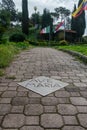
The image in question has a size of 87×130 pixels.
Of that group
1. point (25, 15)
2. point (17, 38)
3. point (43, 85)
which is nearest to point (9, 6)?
point (25, 15)

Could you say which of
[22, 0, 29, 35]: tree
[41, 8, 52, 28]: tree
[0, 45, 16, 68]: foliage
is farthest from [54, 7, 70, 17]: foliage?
[0, 45, 16, 68]: foliage

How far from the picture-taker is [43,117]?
7.33ft

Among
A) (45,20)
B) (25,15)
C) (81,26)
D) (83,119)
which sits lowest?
(83,119)

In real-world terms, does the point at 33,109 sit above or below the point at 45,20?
below

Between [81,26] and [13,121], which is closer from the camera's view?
[13,121]

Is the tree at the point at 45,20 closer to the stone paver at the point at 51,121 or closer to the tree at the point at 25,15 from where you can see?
the tree at the point at 25,15

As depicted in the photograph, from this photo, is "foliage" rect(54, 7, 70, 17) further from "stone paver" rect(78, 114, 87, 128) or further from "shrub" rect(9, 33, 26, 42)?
"stone paver" rect(78, 114, 87, 128)

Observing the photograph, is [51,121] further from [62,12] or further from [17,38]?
[62,12]

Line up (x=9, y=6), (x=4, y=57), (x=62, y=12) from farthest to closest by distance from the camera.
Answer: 1. (x=62, y=12)
2. (x=9, y=6)
3. (x=4, y=57)

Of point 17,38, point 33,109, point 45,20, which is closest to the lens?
point 33,109

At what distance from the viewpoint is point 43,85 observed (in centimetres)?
354

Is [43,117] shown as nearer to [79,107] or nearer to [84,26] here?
[79,107]

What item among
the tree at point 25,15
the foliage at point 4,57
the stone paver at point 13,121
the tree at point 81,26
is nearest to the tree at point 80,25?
the tree at point 81,26

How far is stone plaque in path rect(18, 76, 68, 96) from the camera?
3.21 metres
